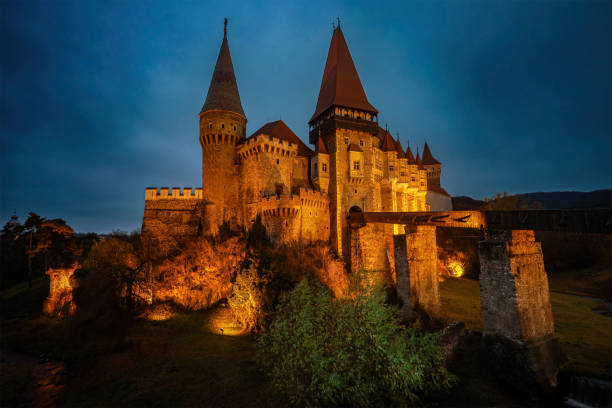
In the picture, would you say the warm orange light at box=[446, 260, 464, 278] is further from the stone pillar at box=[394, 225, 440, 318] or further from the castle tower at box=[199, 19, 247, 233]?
the castle tower at box=[199, 19, 247, 233]

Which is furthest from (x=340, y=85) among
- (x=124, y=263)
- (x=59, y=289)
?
(x=59, y=289)

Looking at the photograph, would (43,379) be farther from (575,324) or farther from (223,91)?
(575,324)

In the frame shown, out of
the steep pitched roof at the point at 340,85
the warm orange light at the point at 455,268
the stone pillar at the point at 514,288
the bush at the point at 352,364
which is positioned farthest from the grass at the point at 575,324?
the steep pitched roof at the point at 340,85

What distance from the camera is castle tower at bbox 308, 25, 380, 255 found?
2886 cm

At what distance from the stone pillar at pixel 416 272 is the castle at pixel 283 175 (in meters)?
8.32

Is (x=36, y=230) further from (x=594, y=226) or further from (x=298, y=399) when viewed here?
(x=594, y=226)

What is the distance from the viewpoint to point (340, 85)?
106 feet

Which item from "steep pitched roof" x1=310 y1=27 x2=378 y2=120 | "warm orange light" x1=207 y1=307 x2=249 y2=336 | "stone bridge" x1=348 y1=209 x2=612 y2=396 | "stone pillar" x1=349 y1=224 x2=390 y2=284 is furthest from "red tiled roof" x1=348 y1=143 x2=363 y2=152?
"warm orange light" x1=207 y1=307 x2=249 y2=336

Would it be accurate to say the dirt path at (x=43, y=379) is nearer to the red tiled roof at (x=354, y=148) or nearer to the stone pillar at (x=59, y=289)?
the stone pillar at (x=59, y=289)

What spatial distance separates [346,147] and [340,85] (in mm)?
8431

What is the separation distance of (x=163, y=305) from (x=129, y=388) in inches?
312

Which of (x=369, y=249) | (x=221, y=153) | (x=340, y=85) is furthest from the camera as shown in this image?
(x=340, y=85)

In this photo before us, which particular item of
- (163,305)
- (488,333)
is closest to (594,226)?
(488,333)

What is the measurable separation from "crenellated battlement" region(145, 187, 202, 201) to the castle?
0.29 feet
